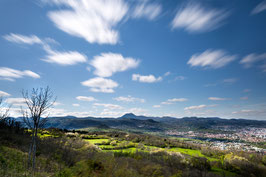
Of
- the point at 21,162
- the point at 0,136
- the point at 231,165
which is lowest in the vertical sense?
the point at 231,165

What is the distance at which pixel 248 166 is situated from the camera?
23688mm

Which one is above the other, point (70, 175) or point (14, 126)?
point (14, 126)

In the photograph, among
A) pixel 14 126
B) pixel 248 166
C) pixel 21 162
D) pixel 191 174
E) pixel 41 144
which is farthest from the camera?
pixel 14 126

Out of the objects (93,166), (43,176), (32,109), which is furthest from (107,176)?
(32,109)

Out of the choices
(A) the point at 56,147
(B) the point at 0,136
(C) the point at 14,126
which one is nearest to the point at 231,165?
(A) the point at 56,147

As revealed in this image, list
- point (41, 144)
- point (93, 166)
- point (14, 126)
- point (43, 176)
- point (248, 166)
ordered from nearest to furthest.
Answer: point (43, 176)
point (93, 166)
point (41, 144)
point (248, 166)
point (14, 126)

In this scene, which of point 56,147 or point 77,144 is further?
point 77,144

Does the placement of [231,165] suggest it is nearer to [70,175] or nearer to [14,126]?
[70,175]

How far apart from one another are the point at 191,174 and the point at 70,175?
1640 cm

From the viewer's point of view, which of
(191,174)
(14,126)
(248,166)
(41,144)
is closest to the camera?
(191,174)

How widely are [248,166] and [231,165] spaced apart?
110 inches

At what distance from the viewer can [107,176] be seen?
33.0ft

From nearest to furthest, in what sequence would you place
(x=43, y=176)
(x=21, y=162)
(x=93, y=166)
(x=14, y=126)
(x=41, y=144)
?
(x=43, y=176) < (x=93, y=166) < (x=21, y=162) < (x=41, y=144) < (x=14, y=126)

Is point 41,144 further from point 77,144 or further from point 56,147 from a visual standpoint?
point 77,144
